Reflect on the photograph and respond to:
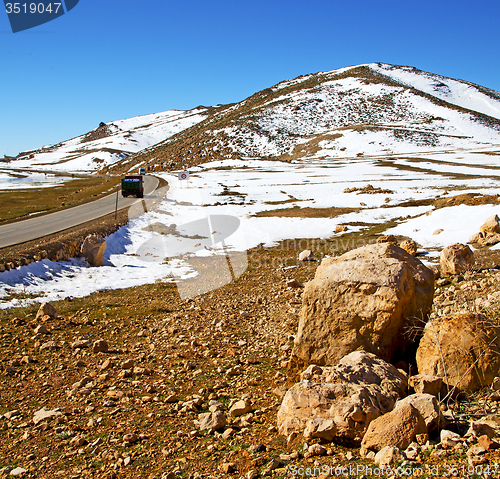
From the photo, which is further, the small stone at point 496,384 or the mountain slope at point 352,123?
the mountain slope at point 352,123

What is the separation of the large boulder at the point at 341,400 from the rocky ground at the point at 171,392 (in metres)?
0.21

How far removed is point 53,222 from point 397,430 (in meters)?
28.3

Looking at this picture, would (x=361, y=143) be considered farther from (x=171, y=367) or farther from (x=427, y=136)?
(x=171, y=367)

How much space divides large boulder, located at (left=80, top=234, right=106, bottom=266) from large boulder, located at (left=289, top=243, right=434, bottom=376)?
1483 cm

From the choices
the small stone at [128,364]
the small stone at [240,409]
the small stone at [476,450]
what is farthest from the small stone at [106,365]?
the small stone at [476,450]

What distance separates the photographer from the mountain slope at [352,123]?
10394 centimetres

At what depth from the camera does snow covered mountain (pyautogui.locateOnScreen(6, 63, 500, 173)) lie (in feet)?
340

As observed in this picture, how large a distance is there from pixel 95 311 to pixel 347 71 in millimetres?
195163

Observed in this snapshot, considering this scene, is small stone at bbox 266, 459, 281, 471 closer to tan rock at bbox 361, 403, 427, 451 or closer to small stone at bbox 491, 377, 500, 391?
tan rock at bbox 361, 403, 427, 451

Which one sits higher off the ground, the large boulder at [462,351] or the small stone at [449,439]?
the large boulder at [462,351]

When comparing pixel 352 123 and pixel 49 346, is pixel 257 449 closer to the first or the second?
pixel 49 346

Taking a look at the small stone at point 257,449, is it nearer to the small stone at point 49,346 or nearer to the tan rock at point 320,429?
the tan rock at point 320,429

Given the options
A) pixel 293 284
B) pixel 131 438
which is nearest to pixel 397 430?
pixel 131 438

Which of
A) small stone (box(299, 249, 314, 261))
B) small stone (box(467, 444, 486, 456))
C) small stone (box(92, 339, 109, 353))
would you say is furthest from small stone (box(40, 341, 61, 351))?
small stone (box(299, 249, 314, 261))
